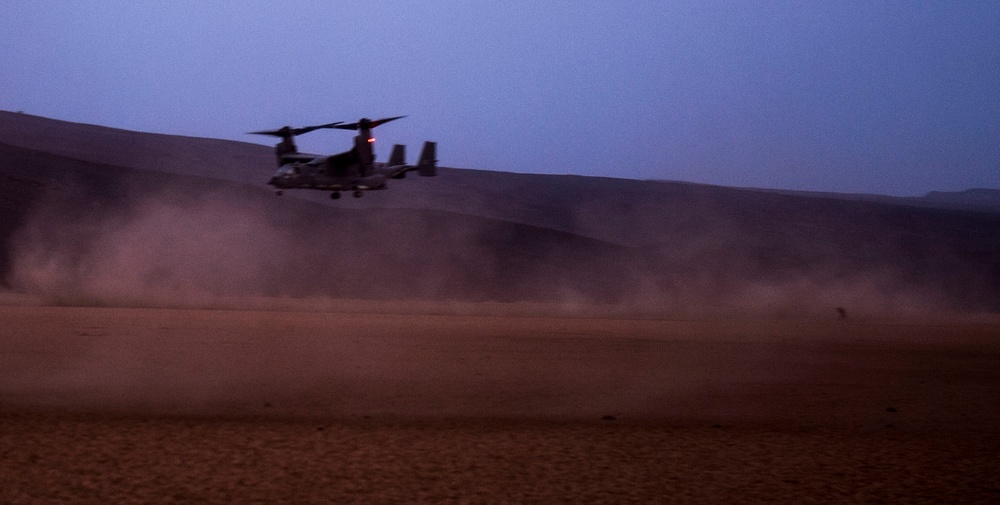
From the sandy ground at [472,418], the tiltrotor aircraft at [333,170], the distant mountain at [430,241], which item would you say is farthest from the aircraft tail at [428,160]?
the distant mountain at [430,241]

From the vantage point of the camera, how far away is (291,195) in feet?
209

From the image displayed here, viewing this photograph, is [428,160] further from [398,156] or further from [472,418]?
[472,418]

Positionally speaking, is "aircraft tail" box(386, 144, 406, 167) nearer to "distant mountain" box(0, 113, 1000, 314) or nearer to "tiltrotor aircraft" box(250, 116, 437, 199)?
"tiltrotor aircraft" box(250, 116, 437, 199)

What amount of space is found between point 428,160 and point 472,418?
14.9 meters

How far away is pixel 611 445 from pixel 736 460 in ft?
4.49

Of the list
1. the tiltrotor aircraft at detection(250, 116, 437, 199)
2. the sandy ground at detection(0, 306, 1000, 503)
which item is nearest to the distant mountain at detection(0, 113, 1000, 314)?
the tiltrotor aircraft at detection(250, 116, 437, 199)

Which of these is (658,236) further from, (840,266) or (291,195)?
(291,195)

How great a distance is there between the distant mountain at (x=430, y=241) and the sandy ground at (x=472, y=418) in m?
16.6

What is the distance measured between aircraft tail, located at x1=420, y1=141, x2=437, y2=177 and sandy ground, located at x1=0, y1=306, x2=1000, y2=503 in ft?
16.0

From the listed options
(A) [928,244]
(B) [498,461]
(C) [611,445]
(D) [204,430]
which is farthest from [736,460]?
(A) [928,244]

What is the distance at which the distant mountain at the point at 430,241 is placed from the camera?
45875mm

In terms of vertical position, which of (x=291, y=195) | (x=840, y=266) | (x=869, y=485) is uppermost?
(x=291, y=195)

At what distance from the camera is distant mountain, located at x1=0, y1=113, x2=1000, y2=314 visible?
45.9 m

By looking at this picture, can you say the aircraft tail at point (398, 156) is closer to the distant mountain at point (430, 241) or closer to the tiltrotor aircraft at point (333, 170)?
the tiltrotor aircraft at point (333, 170)
